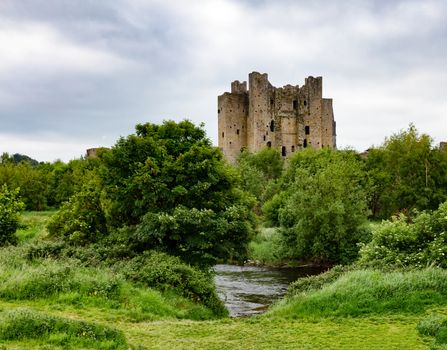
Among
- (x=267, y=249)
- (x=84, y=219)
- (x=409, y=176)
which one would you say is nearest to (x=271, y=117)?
(x=409, y=176)

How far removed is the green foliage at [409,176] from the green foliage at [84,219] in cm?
3576

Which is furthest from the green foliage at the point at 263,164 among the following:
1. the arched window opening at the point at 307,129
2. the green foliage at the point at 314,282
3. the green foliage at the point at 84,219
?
the green foliage at the point at 314,282

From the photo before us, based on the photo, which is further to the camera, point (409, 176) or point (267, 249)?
point (409, 176)

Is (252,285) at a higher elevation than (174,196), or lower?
lower

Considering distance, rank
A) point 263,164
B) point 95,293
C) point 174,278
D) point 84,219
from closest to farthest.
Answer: point 95,293 → point 174,278 → point 84,219 → point 263,164

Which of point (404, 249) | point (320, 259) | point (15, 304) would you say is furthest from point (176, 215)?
point (320, 259)

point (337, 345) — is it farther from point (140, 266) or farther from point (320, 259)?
point (320, 259)

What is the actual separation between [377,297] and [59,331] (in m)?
8.54

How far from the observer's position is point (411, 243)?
19.6 meters

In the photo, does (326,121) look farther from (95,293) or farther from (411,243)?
(95,293)

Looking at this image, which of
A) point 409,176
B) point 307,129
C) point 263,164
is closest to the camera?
point 409,176

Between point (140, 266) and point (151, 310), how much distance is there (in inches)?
149

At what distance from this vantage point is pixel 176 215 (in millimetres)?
20391

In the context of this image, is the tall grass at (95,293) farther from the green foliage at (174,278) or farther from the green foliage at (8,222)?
the green foliage at (8,222)
